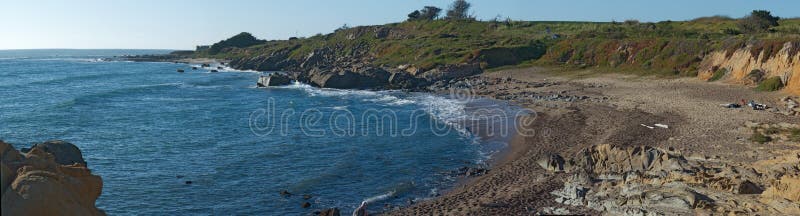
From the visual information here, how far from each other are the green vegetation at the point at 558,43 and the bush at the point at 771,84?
477cm

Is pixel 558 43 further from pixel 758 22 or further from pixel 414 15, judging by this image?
pixel 414 15

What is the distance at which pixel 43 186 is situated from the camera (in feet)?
33.2

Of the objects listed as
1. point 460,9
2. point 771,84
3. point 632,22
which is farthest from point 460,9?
point 771,84

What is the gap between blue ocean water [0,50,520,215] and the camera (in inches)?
1033

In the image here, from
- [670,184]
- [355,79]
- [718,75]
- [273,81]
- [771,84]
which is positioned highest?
[718,75]

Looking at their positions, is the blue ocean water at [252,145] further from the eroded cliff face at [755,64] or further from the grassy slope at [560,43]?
the grassy slope at [560,43]

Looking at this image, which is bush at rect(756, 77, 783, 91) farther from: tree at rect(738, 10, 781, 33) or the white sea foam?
tree at rect(738, 10, 781, 33)

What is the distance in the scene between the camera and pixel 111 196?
1030 inches

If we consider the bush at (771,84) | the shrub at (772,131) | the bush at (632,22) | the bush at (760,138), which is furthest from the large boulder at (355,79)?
the bush at (632,22)

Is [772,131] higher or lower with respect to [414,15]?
lower

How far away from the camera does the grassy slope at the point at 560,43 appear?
65.7m

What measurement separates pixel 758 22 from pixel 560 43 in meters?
27.8

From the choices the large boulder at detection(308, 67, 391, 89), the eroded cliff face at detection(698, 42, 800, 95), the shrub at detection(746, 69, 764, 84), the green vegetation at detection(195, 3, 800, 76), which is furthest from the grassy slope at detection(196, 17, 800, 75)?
the large boulder at detection(308, 67, 391, 89)

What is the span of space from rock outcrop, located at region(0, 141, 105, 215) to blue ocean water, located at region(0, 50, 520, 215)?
12.3 metres
